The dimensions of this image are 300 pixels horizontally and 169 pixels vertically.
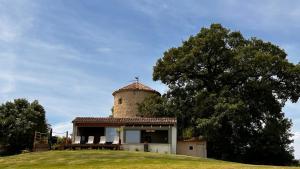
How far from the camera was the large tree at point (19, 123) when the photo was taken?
2092 inches

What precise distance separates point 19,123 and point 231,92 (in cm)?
2424

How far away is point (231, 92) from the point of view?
47.5 meters

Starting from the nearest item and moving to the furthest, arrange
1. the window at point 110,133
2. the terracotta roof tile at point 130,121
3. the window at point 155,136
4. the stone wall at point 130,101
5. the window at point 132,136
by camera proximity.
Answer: the window at point 132,136, the terracotta roof tile at point 130,121, the window at point 110,133, the window at point 155,136, the stone wall at point 130,101

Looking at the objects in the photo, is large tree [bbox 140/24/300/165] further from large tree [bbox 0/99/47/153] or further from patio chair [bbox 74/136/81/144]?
large tree [bbox 0/99/47/153]

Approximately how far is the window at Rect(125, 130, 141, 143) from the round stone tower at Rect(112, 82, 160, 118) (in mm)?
12567

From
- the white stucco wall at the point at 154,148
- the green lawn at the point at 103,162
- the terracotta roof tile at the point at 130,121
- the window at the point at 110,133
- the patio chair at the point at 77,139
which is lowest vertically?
the green lawn at the point at 103,162

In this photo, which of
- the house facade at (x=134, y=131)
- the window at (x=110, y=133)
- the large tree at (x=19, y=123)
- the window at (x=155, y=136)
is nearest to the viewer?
the house facade at (x=134, y=131)

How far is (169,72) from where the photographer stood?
51.2 meters

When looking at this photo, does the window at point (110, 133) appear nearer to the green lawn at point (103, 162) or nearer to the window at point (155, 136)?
the window at point (155, 136)

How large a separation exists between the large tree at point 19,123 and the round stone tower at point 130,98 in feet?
31.9

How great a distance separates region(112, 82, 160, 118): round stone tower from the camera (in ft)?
182

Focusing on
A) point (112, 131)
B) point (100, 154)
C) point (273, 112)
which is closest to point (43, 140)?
point (112, 131)

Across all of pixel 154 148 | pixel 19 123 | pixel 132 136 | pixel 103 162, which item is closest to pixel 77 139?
pixel 132 136

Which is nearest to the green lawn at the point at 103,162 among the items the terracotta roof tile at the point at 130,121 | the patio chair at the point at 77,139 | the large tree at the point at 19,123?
the patio chair at the point at 77,139
